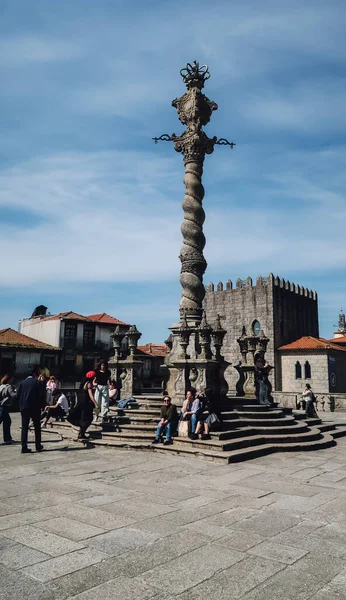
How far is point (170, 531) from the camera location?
536 centimetres

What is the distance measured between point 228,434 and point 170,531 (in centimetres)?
598

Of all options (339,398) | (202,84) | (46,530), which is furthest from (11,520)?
(339,398)

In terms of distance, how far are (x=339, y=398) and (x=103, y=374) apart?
18075 millimetres

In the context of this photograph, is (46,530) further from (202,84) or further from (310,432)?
(202,84)

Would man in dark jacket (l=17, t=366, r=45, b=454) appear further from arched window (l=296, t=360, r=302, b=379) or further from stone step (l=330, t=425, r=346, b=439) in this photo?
arched window (l=296, t=360, r=302, b=379)

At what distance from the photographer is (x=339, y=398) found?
25906 millimetres

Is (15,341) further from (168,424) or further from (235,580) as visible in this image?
(235,580)

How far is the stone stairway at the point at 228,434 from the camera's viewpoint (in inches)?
411

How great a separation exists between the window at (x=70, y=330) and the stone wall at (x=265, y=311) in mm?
12831

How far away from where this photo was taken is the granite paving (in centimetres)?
398

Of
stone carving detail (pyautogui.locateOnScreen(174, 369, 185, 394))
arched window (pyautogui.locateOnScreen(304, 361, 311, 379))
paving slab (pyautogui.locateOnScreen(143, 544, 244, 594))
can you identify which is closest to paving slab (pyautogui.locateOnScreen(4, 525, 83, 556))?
paving slab (pyautogui.locateOnScreen(143, 544, 244, 594))

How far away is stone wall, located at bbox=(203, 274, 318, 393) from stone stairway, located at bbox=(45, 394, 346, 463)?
2465 cm

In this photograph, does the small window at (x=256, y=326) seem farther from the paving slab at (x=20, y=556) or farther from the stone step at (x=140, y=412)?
the paving slab at (x=20, y=556)

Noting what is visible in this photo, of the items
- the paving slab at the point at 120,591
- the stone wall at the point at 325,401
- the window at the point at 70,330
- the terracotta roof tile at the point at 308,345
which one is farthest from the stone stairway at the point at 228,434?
the window at the point at 70,330
